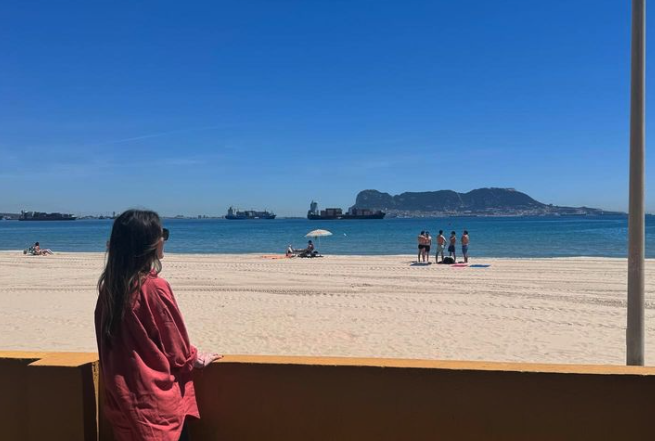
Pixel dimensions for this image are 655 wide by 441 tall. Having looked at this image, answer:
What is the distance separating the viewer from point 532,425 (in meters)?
2.89

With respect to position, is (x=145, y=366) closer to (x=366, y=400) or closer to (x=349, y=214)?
(x=366, y=400)

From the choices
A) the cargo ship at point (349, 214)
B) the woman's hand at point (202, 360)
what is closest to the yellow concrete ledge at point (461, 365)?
the woman's hand at point (202, 360)

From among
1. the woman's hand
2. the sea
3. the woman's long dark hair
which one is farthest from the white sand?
the sea

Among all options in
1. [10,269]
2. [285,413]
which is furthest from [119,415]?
[10,269]

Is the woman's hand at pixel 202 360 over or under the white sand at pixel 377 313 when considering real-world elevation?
over

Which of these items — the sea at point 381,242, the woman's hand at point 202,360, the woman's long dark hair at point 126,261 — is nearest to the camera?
the woman's long dark hair at point 126,261

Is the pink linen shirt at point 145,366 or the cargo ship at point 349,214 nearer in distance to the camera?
the pink linen shirt at point 145,366

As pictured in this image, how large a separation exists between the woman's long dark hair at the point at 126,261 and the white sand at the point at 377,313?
21.4 ft

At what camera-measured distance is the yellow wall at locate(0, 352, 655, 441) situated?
9.30ft

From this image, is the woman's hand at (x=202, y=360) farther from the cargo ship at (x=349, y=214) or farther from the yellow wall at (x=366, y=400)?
the cargo ship at (x=349, y=214)

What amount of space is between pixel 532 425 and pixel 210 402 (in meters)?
1.74

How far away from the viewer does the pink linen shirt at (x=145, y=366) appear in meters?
2.35

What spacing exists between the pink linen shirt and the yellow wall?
25.0 inches

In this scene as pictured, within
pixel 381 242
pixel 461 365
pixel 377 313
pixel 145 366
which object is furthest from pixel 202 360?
pixel 381 242
